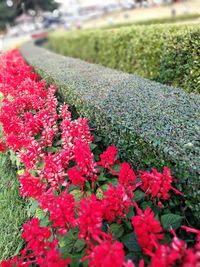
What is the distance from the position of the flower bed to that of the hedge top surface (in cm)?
24

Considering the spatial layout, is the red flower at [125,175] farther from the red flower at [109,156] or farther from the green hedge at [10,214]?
the green hedge at [10,214]

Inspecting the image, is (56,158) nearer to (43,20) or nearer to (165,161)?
(165,161)

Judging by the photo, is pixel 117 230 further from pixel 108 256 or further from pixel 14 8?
pixel 14 8

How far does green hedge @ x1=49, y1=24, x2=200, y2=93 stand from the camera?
4.83 m

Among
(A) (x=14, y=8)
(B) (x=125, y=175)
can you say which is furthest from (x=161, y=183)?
(A) (x=14, y=8)

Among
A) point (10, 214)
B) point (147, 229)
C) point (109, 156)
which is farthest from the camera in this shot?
point (10, 214)

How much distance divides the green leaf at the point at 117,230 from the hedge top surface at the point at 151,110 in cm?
53

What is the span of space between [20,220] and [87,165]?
4.87 ft

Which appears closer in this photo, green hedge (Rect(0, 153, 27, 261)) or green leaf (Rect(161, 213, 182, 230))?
green leaf (Rect(161, 213, 182, 230))

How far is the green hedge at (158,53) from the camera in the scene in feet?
15.8

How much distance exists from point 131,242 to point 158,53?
4357 millimetres

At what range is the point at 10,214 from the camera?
3.71 meters

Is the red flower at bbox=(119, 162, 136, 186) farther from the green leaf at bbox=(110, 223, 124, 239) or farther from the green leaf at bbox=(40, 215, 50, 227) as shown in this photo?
the green leaf at bbox=(40, 215, 50, 227)

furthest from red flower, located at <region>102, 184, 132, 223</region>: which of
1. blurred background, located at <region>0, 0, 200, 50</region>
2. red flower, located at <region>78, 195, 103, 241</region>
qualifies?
blurred background, located at <region>0, 0, 200, 50</region>
